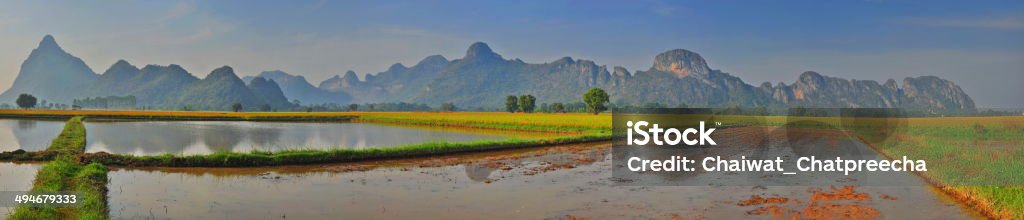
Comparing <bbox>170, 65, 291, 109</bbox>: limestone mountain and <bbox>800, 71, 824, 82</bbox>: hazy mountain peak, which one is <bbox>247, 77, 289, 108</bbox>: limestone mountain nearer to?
<bbox>170, 65, 291, 109</bbox>: limestone mountain

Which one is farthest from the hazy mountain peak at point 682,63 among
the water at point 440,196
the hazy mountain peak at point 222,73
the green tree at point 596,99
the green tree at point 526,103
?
the water at point 440,196

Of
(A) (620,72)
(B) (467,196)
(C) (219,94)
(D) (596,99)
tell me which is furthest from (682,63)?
(B) (467,196)

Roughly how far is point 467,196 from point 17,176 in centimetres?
989

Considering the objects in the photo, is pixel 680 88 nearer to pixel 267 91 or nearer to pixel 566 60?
pixel 566 60

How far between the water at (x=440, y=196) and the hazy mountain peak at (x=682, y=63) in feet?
568

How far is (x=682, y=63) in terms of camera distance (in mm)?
183500

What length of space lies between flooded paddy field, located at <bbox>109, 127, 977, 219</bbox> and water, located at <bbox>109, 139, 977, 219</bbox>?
0.7 inches

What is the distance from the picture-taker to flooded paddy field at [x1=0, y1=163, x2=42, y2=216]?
10500mm

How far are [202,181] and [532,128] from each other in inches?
1027

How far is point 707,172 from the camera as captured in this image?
13688 mm

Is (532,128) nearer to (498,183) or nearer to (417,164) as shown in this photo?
(417,164)

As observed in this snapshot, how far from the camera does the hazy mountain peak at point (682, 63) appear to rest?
180 meters

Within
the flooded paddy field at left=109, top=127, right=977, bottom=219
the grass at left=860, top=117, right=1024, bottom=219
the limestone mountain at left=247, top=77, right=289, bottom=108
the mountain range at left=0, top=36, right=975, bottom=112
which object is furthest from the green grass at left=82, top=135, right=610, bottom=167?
the limestone mountain at left=247, top=77, right=289, bottom=108

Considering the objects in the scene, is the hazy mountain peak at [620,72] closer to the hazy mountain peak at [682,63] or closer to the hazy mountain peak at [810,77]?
the hazy mountain peak at [682,63]
